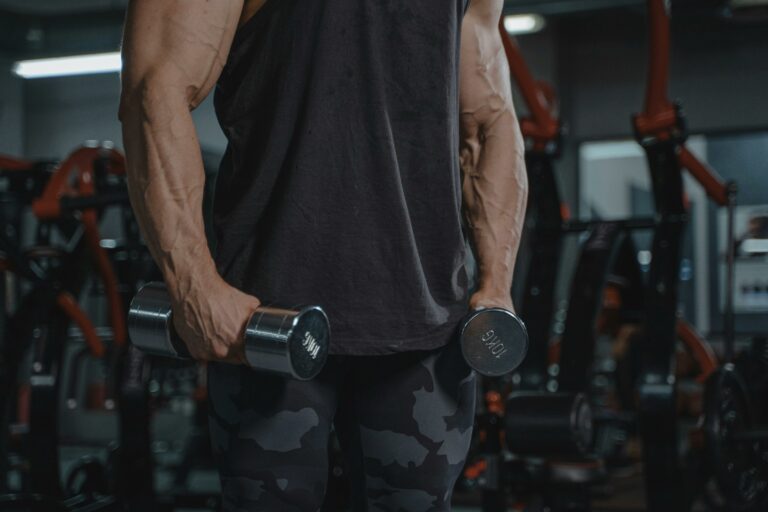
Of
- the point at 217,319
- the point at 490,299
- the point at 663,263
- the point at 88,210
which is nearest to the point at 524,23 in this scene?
the point at 663,263

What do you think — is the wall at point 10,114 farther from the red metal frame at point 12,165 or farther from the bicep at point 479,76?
the bicep at point 479,76

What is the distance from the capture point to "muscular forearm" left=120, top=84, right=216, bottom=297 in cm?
97

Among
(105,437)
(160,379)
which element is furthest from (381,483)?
(105,437)

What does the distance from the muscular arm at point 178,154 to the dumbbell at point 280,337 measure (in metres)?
0.02

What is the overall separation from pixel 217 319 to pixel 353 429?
0.80 ft

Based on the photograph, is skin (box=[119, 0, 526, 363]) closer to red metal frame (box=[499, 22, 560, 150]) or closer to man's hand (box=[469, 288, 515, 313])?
man's hand (box=[469, 288, 515, 313])

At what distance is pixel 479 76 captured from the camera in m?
1.21

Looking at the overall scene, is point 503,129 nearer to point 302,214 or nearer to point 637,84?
point 302,214

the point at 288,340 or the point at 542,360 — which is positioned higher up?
the point at 288,340

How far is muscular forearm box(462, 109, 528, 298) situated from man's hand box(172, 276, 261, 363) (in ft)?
1.08

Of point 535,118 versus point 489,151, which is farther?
point 535,118

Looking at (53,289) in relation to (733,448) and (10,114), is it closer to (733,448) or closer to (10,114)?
(733,448)

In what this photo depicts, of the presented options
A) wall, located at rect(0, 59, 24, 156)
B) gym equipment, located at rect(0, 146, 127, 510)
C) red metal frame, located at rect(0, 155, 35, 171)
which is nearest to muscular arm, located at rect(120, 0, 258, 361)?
gym equipment, located at rect(0, 146, 127, 510)

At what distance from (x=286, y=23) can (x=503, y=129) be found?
1.06ft
